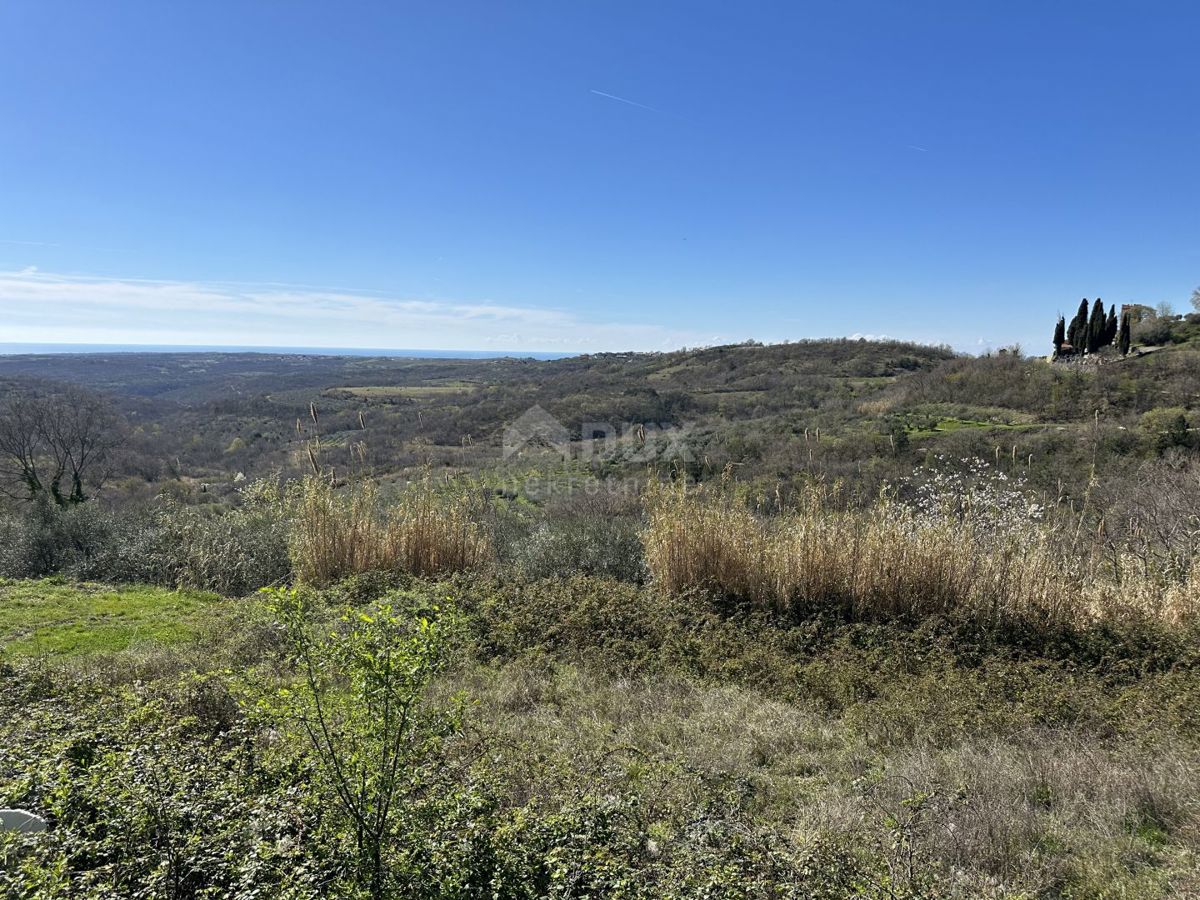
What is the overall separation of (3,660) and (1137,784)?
652 cm

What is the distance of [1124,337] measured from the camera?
23.6m

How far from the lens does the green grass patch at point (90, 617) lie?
5000 millimetres

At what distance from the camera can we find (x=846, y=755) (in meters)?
3.16

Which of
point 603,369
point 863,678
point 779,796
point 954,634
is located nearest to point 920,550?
point 954,634

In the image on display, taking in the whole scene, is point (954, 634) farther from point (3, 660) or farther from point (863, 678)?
point (3, 660)

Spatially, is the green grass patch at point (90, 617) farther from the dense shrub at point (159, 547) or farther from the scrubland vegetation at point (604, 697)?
the dense shrub at point (159, 547)

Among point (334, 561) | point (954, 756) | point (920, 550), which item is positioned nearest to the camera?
point (954, 756)

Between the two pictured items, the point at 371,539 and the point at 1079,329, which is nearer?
the point at 371,539

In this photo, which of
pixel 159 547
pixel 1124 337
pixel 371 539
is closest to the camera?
pixel 371 539

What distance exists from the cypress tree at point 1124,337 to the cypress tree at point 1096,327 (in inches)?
69.2

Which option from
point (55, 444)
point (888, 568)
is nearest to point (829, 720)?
point (888, 568)

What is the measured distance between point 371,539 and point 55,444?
16.5 m

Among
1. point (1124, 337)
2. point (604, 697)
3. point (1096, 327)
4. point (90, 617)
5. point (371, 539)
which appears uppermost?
point (1096, 327)

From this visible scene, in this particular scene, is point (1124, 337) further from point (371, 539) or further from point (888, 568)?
point (371, 539)
